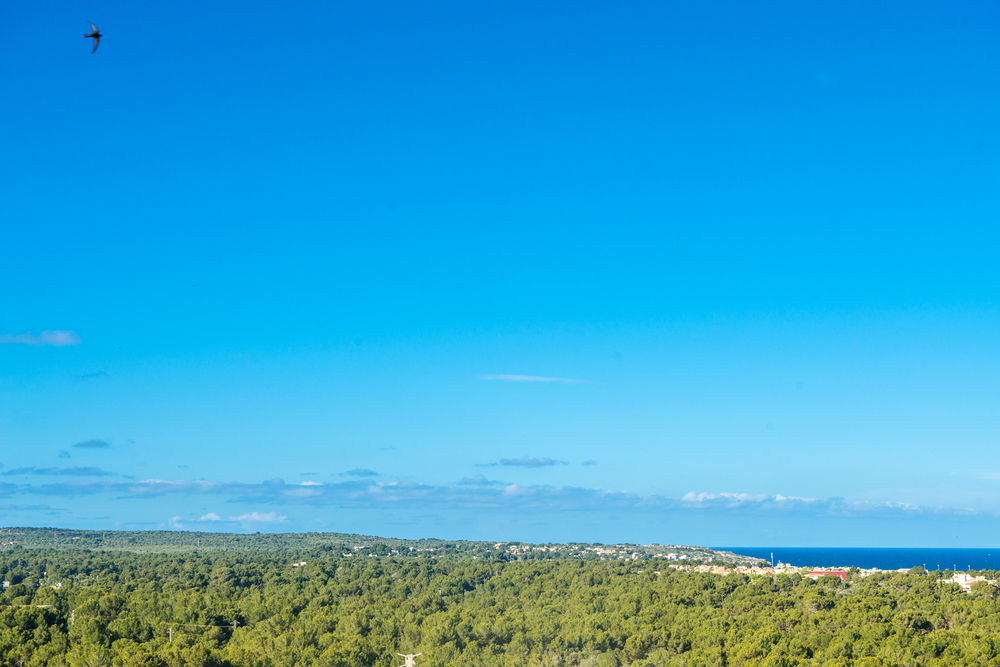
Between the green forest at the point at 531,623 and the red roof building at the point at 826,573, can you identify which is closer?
the green forest at the point at 531,623

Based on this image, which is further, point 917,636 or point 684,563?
point 684,563

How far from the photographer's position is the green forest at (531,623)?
185 feet

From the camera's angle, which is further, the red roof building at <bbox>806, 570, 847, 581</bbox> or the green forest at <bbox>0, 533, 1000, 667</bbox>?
the red roof building at <bbox>806, 570, 847, 581</bbox>

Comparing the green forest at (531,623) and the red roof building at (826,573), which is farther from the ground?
the red roof building at (826,573)

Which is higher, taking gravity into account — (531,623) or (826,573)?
(826,573)

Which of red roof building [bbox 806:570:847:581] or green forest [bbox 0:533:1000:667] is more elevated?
red roof building [bbox 806:570:847:581]

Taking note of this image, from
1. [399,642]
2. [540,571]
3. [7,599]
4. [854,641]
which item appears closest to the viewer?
[854,641]

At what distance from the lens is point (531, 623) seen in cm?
7794

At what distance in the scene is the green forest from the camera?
5650 centimetres

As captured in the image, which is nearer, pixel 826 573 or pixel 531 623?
pixel 531 623

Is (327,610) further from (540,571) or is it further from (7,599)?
(540,571)

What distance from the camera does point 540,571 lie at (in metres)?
128

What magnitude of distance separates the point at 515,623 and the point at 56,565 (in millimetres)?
108516

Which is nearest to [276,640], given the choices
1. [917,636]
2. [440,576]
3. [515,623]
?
[515,623]
